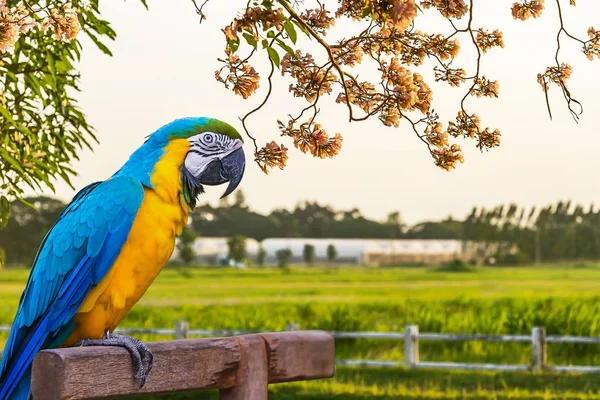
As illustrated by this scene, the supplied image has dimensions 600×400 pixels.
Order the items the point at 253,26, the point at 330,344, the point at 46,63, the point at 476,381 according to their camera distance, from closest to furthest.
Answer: the point at 253,26
the point at 330,344
the point at 46,63
the point at 476,381

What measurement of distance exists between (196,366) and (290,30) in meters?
1.48

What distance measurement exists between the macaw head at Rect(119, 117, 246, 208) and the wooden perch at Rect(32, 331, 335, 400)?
588 mm

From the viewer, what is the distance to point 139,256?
3.14 m

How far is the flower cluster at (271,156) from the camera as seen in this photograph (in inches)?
144

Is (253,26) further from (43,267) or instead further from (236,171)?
(43,267)

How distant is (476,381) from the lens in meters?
10.9

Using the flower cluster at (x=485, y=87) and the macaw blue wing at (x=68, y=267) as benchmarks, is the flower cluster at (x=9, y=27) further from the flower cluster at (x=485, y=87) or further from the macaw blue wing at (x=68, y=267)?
the flower cluster at (x=485, y=87)

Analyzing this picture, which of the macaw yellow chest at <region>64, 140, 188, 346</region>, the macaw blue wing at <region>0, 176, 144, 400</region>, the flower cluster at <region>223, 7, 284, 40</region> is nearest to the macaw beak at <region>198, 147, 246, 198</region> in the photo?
the macaw yellow chest at <region>64, 140, 188, 346</region>

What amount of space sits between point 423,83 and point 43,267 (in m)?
1.92

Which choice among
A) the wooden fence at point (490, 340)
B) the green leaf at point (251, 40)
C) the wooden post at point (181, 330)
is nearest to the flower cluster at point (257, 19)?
the green leaf at point (251, 40)

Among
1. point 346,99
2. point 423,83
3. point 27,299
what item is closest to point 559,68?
point 423,83

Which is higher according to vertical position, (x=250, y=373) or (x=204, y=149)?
(x=204, y=149)

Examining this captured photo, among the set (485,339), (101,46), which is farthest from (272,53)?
(485,339)

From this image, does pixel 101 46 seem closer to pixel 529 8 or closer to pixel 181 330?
pixel 529 8
